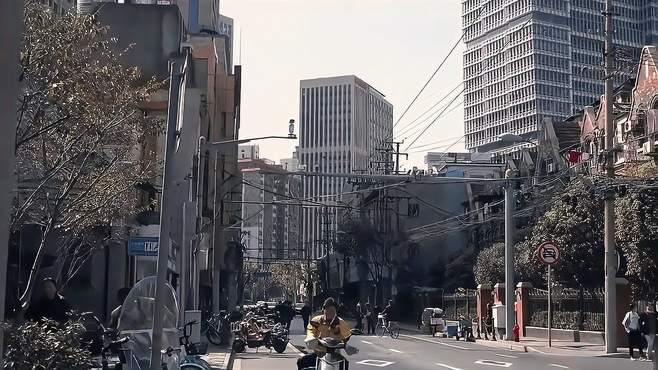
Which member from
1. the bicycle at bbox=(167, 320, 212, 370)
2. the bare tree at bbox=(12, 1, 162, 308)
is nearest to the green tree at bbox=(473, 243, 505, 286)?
the bicycle at bbox=(167, 320, 212, 370)

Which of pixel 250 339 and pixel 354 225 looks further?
pixel 354 225

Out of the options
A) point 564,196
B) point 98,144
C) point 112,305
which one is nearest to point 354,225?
point 564,196

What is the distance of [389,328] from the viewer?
151 ft

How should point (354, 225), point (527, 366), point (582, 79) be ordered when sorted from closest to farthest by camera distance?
point (527, 366) < point (354, 225) < point (582, 79)

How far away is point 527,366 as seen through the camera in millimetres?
23219

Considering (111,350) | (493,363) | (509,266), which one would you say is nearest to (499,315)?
(509,266)

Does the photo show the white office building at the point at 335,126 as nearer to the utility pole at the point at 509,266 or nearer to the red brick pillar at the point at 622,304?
the utility pole at the point at 509,266

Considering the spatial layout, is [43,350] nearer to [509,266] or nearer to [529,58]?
[509,266]

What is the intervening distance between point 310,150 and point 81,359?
101683 mm

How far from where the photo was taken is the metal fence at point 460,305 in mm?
50875

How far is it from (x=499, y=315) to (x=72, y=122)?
3021 centimetres

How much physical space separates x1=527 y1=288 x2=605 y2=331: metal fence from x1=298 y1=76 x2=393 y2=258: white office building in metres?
49.4

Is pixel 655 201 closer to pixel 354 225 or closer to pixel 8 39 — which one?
pixel 8 39

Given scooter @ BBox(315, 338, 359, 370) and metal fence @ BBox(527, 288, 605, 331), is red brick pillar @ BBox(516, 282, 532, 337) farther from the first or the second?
scooter @ BBox(315, 338, 359, 370)
